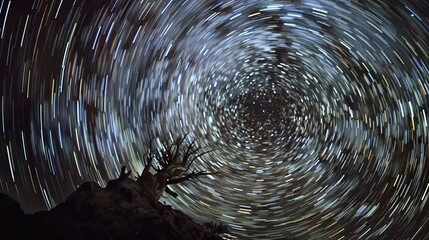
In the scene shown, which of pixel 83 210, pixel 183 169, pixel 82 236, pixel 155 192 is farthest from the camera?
pixel 183 169

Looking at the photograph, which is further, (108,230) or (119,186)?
(119,186)

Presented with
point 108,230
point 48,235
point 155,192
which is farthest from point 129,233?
point 155,192

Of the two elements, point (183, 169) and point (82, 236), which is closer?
point (82, 236)

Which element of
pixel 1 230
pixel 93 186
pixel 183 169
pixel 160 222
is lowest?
pixel 1 230

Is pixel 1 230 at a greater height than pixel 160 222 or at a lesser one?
lesser

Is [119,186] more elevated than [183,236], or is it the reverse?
[119,186]

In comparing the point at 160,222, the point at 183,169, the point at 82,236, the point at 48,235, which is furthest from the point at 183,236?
the point at 183,169

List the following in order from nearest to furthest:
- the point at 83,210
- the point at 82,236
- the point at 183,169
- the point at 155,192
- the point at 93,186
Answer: the point at 82,236 → the point at 83,210 → the point at 93,186 → the point at 155,192 → the point at 183,169

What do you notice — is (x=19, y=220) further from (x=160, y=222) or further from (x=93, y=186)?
(x=160, y=222)

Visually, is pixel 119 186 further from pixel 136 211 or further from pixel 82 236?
pixel 82 236
